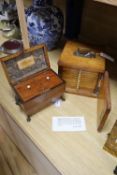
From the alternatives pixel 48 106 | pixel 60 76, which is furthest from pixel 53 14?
pixel 48 106

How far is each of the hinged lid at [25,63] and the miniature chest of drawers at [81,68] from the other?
0.08 metres

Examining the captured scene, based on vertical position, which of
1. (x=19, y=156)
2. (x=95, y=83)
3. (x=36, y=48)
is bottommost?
(x=19, y=156)

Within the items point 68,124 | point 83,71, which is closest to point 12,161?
point 68,124

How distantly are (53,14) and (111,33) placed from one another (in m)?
0.31

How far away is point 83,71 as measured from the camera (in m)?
0.72

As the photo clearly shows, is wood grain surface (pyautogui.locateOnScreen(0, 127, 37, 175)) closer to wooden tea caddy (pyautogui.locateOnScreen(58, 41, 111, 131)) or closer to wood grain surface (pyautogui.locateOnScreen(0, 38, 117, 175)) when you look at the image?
wood grain surface (pyautogui.locateOnScreen(0, 38, 117, 175))

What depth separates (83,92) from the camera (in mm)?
782

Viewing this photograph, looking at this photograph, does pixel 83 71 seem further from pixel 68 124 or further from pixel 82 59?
pixel 68 124

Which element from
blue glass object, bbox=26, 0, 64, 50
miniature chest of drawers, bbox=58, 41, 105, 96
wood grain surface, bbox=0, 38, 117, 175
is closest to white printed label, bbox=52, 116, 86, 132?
wood grain surface, bbox=0, 38, 117, 175

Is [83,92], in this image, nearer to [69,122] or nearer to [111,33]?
[69,122]

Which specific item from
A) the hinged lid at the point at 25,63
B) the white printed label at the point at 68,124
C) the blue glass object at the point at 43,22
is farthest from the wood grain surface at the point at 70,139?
the blue glass object at the point at 43,22

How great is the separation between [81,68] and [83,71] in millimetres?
19

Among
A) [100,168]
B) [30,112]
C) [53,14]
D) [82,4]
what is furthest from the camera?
[82,4]

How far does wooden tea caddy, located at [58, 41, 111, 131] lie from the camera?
0.70 meters
